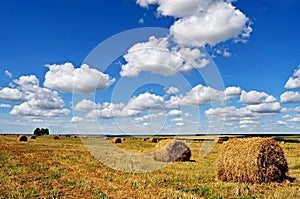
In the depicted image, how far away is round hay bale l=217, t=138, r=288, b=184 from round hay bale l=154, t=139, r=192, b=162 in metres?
8.15

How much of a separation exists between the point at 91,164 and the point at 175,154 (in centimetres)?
648

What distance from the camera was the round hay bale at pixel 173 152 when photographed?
2468cm

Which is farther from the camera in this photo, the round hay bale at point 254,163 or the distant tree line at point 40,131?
the distant tree line at point 40,131

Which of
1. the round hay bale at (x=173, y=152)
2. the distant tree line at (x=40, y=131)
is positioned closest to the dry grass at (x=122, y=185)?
the round hay bale at (x=173, y=152)

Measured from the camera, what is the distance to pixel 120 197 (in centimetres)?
1162

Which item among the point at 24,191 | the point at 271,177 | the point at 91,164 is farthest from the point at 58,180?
the point at 271,177

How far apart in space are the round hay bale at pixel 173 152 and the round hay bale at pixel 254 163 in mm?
8148

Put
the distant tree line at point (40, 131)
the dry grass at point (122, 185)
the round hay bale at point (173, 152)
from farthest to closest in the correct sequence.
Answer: the distant tree line at point (40, 131)
the round hay bale at point (173, 152)
the dry grass at point (122, 185)

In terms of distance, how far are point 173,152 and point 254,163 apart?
33.0 ft

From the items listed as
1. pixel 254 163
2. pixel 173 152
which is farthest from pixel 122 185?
pixel 173 152

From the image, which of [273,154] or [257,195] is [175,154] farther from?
[257,195]

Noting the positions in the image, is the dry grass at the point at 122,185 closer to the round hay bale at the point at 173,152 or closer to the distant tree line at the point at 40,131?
the round hay bale at the point at 173,152

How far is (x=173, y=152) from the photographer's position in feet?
81.9

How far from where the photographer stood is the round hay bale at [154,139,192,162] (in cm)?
2468
